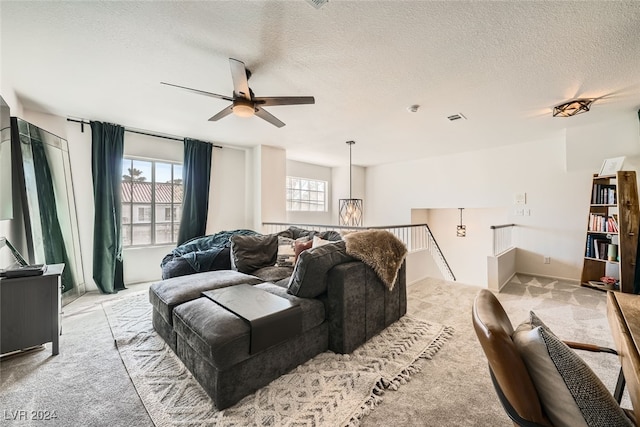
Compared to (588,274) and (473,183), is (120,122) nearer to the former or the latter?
(473,183)

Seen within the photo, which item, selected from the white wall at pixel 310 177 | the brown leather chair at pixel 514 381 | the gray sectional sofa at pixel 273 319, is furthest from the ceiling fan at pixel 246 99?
the white wall at pixel 310 177

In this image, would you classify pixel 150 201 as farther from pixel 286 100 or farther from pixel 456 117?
pixel 456 117

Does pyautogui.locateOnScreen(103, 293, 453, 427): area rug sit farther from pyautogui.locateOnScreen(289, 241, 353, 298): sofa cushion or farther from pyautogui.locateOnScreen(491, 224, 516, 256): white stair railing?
pyautogui.locateOnScreen(491, 224, 516, 256): white stair railing

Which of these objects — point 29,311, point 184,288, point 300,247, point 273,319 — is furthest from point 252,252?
point 29,311

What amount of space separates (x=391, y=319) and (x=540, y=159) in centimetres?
423

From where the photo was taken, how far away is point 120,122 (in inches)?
147

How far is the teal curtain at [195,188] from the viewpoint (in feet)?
14.6

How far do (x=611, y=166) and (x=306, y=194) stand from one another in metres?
5.51

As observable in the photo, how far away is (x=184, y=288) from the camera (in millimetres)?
2236

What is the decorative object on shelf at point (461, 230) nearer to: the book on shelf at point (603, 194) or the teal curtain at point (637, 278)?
the book on shelf at point (603, 194)

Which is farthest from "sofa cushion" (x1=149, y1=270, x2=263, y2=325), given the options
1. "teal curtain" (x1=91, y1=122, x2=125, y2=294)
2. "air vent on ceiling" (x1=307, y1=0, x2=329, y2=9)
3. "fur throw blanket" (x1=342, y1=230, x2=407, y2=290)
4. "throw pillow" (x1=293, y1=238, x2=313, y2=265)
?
"air vent on ceiling" (x1=307, y1=0, x2=329, y2=9)

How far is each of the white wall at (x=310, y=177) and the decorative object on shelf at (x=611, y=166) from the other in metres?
5.18

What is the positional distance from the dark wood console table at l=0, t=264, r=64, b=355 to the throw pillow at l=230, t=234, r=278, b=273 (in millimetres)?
1512

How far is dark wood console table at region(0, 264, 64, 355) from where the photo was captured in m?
1.89
